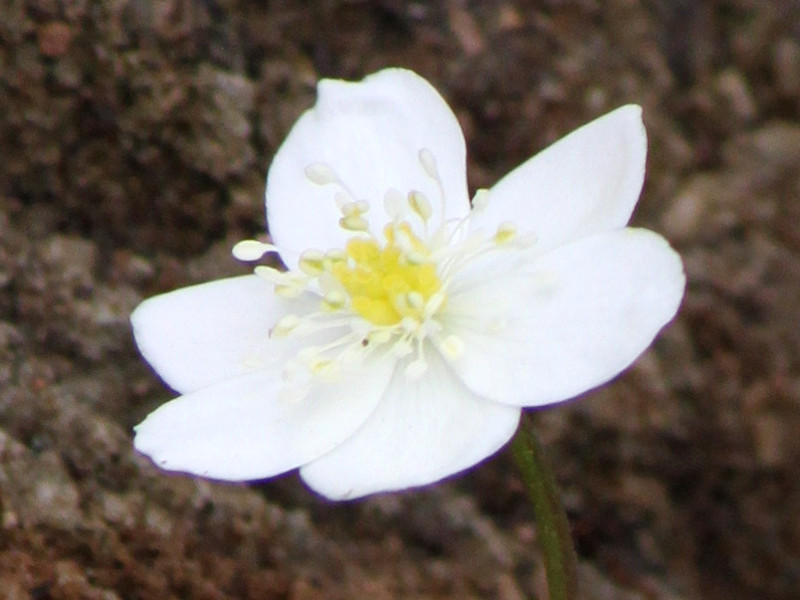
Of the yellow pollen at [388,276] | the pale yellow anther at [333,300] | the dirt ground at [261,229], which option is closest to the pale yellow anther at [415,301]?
the yellow pollen at [388,276]

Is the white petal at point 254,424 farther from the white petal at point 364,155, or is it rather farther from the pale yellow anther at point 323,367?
the white petal at point 364,155

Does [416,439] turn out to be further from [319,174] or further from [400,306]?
[319,174]

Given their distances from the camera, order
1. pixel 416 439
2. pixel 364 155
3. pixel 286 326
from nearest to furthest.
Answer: pixel 416 439 < pixel 286 326 < pixel 364 155

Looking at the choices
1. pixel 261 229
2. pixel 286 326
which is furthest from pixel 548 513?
pixel 261 229

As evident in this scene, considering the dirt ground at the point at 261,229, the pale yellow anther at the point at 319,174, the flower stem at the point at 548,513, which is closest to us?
the flower stem at the point at 548,513

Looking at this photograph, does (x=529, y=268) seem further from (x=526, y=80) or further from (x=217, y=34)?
(x=526, y=80)

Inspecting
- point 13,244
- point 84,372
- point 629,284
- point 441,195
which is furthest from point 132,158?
point 629,284
